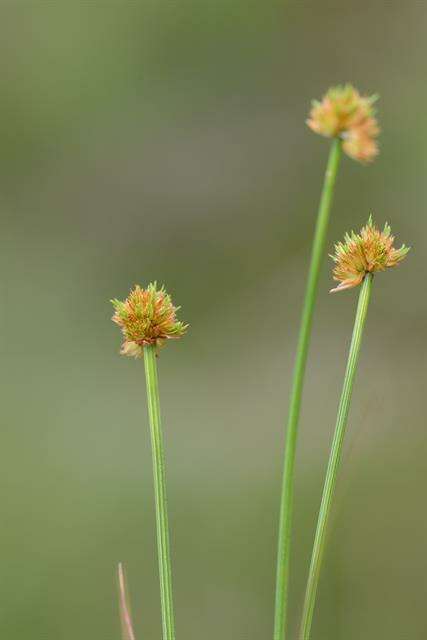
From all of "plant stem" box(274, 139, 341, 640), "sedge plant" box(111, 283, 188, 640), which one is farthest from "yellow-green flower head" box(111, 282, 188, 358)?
"plant stem" box(274, 139, 341, 640)

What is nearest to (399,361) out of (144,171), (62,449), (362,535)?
(362,535)

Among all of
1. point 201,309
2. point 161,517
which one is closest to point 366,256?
point 161,517

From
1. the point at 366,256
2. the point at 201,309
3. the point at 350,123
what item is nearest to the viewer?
the point at 350,123

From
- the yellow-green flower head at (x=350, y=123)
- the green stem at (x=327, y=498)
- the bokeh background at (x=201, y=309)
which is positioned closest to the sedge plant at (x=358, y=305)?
the green stem at (x=327, y=498)

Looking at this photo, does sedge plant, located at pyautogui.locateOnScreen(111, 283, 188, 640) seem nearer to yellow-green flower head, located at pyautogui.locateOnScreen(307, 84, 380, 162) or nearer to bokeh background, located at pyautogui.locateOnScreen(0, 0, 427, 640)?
yellow-green flower head, located at pyautogui.locateOnScreen(307, 84, 380, 162)

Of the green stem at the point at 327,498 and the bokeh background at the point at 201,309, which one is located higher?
the bokeh background at the point at 201,309

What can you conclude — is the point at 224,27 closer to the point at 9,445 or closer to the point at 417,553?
the point at 9,445

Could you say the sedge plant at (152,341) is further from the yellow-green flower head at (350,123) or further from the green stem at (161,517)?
the yellow-green flower head at (350,123)

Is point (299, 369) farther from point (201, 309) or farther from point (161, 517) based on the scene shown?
point (201, 309)
